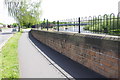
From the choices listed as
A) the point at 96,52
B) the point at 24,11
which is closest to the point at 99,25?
the point at 96,52

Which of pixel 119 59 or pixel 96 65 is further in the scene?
pixel 96 65

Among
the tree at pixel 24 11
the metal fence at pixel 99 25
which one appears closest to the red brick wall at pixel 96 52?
the metal fence at pixel 99 25

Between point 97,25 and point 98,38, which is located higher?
point 97,25

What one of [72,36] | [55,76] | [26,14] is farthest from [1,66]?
[26,14]

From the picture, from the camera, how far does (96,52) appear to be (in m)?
5.66

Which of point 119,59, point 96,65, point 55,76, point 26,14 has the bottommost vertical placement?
point 55,76

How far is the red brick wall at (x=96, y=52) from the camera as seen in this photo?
468 cm

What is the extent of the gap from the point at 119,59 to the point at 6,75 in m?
3.73

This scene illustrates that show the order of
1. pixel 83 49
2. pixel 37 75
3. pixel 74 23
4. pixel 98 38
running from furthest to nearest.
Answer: pixel 74 23 → pixel 83 49 → pixel 37 75 → pixel 98 38

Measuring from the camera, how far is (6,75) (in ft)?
19.6

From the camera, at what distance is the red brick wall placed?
4.68 meters

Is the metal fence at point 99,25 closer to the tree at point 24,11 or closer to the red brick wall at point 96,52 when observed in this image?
the red brick wall at point 96,52

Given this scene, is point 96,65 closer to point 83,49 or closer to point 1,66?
point 83,49

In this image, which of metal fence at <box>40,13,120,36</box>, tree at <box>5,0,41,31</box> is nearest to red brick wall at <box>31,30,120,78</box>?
metal fence at <box>40,13,120,36</box>
